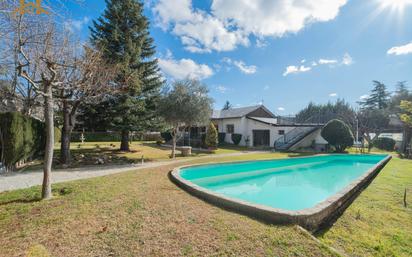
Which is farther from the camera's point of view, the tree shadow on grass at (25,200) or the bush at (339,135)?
the bush at (339,135)

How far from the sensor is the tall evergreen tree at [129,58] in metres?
14.6

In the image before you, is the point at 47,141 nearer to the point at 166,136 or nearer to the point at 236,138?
the point at 236,138

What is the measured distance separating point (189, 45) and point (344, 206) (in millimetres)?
17939

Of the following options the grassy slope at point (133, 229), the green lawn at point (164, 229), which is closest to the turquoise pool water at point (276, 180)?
the green lawn at point (164, 229)

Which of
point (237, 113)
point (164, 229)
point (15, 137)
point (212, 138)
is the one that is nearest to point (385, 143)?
point (237, 113)

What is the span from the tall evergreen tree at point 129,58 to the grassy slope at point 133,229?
9459 mm

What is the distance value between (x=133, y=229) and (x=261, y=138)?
24.0 meters

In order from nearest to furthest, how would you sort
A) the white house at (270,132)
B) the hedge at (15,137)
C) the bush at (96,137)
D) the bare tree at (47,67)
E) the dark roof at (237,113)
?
the bare tree at (47,67), the hedge at (15,137), the white house at (270,132), the bush at (96,137), the dark roof at (237,113)

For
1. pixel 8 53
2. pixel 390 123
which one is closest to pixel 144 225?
pixel 8 53

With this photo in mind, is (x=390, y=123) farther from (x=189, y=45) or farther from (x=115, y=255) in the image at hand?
(x=115, y=255)

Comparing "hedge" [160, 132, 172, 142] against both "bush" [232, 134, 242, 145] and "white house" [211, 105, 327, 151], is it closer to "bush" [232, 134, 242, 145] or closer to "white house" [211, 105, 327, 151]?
"white house" [211, 105, 327, 151]

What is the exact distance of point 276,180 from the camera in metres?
11.4

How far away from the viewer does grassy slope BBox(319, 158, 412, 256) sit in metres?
3.83

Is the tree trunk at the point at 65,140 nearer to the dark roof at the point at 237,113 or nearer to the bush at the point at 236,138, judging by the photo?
the bush at the point at 236,138
